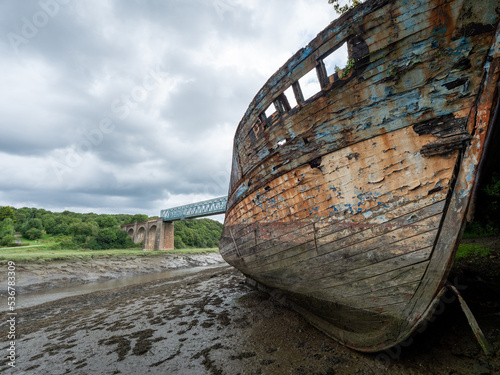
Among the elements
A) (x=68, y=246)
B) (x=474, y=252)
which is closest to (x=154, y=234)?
(x=68, y=246)

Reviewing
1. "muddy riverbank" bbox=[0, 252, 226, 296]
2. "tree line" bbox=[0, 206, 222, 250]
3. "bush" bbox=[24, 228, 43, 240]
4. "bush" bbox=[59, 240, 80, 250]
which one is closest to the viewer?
"muddy riverbank" bbox=[0, 252, 226, 296]

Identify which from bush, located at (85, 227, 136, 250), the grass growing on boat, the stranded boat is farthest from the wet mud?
bush, located at (85, 227, 136, 250)

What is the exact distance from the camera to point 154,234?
133 feet

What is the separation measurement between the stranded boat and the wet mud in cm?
46

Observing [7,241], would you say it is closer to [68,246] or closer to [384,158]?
[68,246]

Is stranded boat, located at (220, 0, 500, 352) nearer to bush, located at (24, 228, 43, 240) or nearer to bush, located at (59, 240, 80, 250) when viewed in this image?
bush, located at (59, 240, 80, 250)

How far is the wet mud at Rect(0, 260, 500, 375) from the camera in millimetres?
2693

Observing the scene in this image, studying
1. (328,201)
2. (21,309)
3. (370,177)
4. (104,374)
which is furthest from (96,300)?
(370,177)

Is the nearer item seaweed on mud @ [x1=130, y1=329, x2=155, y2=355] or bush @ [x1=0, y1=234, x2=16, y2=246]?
seaweed on mud @ [x1=130, y1=329, x2=155, y2=355]

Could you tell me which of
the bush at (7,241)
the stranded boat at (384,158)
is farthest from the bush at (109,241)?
the stranded boat at (384,158)

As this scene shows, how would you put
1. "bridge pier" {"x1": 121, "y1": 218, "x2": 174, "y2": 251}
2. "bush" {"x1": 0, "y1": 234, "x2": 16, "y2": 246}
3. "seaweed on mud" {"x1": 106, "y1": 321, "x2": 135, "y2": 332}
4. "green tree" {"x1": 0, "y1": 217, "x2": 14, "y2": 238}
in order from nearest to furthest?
"seaweed on mud" {"x1": 106, "y1": 321, "x2": 135, "y2": 332}, "bush" {"x1": 0, "y1": 234, "x2": 16, "y2": 246}, "green tree" {"x1": 0, "y1": 217, "x2": 14, "y2": 238}, "bridge pier" {"x1": 121, "y1": 218, "x2": 174, "y2": 251}

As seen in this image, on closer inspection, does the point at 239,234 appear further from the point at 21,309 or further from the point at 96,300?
the point at 21,309

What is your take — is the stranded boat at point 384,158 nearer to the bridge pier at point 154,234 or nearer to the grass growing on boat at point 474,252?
the grass growing on boat at point 474,252

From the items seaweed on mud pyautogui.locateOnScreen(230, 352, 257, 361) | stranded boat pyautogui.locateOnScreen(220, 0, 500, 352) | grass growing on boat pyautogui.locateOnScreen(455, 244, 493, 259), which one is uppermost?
stranded boat pyautogui.locateOnScreen(220, 0, 500, 352)
